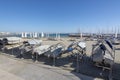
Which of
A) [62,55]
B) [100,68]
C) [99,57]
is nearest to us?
[99,57]

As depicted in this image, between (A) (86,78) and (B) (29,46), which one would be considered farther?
(B) (29,46)

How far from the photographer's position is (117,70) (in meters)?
8.85

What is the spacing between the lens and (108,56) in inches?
340

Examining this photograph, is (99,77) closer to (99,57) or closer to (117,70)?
(99,57)

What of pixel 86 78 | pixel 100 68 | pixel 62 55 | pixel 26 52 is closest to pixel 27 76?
pixel 86 78

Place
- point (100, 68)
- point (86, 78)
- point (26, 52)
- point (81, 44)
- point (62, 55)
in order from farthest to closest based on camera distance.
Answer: point (26, 52) < point (62, 55) < point (81, 44) < point (100, 68) < point (86, 78)

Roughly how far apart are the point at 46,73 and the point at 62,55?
5.40m

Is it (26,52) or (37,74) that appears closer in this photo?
(37,74)

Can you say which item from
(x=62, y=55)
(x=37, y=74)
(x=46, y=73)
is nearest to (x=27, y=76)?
(x=37, y=74)

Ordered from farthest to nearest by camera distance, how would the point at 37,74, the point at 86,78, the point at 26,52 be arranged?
1. the point at 26,52
2. the point at 37,74
3. the point at 86,78

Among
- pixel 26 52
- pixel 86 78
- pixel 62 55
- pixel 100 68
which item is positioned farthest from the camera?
pixel 26 52

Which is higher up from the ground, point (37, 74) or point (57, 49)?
point (57, 49)

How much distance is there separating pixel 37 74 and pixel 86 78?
3.15 meters

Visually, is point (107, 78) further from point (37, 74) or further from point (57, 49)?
point (57, 49)
